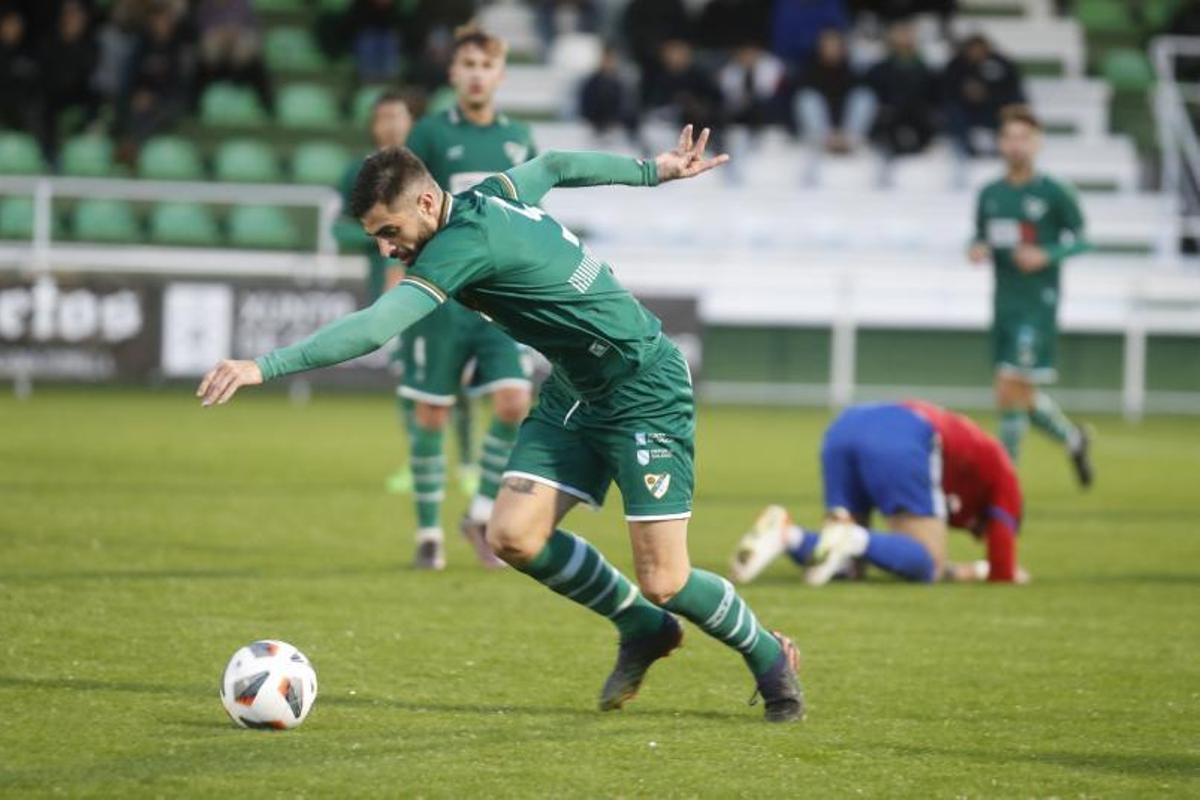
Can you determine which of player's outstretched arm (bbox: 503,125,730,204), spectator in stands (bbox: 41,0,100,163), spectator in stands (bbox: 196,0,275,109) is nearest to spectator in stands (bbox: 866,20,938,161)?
spectator in stands (bbox: 196,0,275,109)

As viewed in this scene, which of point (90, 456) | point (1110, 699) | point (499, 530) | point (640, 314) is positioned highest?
point (640, 314)

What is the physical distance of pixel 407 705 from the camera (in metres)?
6.55

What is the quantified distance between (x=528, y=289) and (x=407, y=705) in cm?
141

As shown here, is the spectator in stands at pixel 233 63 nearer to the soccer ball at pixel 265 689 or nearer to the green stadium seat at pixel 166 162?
the green stadium seat at pixel 166 162

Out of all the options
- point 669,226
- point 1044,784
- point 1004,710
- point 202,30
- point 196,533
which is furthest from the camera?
point 202,30

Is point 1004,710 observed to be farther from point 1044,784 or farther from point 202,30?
point 202,30

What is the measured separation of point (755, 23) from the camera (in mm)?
25172

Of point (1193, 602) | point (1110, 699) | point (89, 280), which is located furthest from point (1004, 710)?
point (89, 280)

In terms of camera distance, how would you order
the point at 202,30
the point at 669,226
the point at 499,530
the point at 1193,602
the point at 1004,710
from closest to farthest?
the point at 499,530 → the point at 1004,710 → the point at 1193,602 → the point at 669,226 → the point at 202,30

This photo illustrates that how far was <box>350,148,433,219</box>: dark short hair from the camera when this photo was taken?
227 inches

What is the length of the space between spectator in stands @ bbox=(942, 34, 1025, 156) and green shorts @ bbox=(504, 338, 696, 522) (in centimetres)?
1765

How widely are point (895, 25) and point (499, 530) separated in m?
19.1

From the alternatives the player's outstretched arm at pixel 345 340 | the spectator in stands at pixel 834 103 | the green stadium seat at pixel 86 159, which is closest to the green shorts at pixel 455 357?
the player's outstretched arm at pixel 345 340

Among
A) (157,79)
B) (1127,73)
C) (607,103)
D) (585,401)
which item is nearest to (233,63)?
(157,79)
